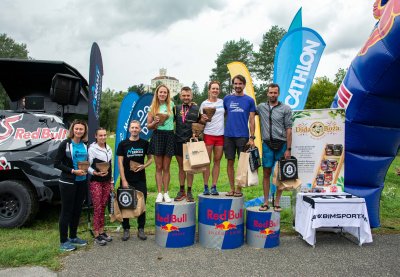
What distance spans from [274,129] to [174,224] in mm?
1909

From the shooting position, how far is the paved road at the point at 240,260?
371cm

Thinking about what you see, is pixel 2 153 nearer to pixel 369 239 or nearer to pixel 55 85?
pixel 55 85

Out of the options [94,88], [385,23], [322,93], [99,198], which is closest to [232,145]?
[99,198]

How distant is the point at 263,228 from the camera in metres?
4.51

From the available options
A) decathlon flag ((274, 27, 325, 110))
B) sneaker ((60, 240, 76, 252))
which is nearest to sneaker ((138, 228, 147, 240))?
sneaker ((60, 240, 76, 252))

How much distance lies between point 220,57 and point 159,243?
46.3 m

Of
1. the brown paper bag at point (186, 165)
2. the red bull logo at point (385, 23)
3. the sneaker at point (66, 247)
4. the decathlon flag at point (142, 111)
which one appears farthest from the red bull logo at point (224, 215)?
the red bull logo at point (385, 23)

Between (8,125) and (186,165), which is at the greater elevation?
(8,125)

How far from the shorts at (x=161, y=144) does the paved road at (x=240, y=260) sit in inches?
49.9

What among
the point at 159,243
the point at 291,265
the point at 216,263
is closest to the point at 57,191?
the point at 159,243

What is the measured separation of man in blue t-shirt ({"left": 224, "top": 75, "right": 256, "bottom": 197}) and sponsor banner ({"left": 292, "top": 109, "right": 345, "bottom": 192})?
96 centimetres

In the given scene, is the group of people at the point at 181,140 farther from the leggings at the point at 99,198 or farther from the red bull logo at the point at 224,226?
the red bull logo at the point at 224,226

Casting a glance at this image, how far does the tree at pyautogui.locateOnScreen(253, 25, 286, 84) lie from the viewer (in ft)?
139

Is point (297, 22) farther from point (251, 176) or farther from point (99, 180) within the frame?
point (99, 180)
